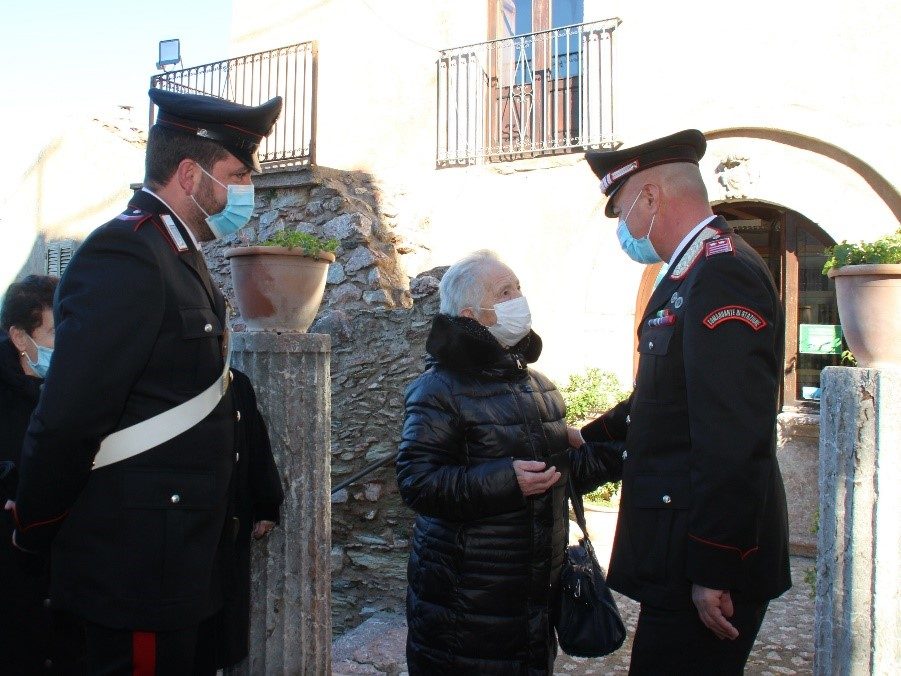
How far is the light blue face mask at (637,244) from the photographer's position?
2.24 meters

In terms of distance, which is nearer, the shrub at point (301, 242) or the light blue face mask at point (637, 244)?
the light blue face mask at point (637, 244)

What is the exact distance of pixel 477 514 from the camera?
2.22 m

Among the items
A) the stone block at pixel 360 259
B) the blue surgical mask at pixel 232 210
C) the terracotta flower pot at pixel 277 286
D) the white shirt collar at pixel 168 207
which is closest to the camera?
the white shirt collar at pixel 168 207

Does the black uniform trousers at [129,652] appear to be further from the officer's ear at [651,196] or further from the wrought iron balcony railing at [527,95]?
the wrought iron balcony railing at [527,95]

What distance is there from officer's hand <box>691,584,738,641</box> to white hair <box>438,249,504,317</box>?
1.06m

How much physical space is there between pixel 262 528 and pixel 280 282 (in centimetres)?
96

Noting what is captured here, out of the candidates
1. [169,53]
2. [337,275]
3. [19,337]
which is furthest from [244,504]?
[169,53]

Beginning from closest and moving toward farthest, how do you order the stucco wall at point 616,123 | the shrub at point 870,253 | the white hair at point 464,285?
the white hair at point 464,285
the shrub at point 870,253
the stucco wall at point 616,123

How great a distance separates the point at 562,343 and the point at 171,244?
5.76 m

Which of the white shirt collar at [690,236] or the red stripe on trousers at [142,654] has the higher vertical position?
the white shirt collar at [690,236]

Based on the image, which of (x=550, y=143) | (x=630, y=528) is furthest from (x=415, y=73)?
(x=630, y=528)

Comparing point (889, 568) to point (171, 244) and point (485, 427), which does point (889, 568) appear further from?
point (171, 244)

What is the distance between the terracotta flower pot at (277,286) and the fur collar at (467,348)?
0.86 meters

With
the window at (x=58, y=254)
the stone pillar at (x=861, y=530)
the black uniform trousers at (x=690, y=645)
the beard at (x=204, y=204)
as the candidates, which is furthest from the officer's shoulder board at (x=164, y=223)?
the window at (x=58, y=254)
